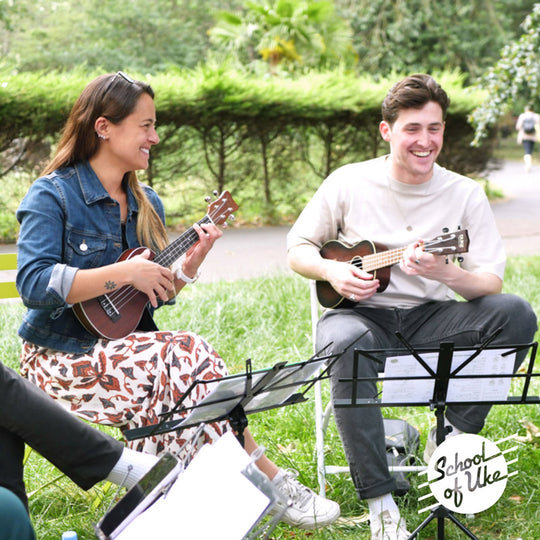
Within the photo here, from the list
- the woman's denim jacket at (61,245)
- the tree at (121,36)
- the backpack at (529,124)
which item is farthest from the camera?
the tree at (121,36)

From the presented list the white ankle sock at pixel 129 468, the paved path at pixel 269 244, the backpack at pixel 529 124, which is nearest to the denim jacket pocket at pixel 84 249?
the white ankle sock at pixel 129 468

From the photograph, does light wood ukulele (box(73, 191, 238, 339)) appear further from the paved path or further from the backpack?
the backpack

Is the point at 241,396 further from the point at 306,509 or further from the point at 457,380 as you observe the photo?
the point at 306,509

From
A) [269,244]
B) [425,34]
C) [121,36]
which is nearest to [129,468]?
[269,244]

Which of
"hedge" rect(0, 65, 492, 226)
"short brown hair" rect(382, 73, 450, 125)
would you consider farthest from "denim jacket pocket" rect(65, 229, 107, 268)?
"hedge" rect(0, 65, 492, 226)

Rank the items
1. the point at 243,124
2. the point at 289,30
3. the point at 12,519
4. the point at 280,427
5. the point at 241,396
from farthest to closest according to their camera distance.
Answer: the point at 289,30, the point at 243,124, the point at 280,427, the point at 241,396, the point at 12,519

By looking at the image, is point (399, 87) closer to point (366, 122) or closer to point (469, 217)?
point (469, 217)

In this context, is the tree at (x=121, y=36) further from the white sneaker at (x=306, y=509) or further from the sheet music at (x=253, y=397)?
the sheet music at (x=253, y=397)

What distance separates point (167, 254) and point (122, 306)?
26 cm

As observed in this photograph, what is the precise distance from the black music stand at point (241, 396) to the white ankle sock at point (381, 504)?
2.05ft

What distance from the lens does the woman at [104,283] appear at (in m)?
2.54

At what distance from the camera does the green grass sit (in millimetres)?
2756

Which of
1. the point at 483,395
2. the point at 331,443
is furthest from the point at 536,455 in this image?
the point at 483,395

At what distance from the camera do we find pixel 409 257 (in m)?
2.76
